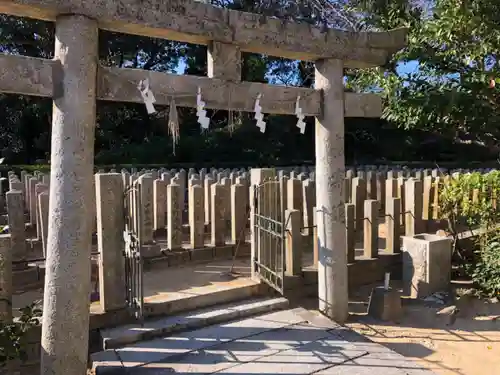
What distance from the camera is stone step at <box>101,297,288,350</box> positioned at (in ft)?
12.1

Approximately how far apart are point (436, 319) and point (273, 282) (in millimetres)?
1779

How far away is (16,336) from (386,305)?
346 centimetres

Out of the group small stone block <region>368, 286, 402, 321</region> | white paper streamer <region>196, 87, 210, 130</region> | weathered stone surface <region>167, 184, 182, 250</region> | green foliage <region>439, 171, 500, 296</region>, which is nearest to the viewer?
white paper streamer <region>196, 87, 210, 130</region>

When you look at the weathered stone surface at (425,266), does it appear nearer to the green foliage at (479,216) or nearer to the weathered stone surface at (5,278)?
the green foliage at (479,216)

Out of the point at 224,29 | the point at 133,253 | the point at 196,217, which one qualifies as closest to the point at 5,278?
the point at 133,253

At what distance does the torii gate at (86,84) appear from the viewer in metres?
2.94

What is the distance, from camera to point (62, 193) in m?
2.98

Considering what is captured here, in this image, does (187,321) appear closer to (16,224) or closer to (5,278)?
(5,278)

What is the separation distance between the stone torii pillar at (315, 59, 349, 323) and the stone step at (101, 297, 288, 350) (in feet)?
1.74

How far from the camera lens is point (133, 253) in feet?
12.2

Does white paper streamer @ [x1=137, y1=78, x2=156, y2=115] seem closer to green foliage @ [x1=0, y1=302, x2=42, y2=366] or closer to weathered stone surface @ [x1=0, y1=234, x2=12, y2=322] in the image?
weathered stone surface @ [x1=0, y1=234, x2=12, y2=322]

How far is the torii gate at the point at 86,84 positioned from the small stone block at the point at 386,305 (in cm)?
218

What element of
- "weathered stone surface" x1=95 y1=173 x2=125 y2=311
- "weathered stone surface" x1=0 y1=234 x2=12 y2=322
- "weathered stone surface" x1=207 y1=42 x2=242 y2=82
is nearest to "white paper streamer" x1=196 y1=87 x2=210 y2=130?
"weathered stone surface" x1=207 y1=42 x2=242 y2=82

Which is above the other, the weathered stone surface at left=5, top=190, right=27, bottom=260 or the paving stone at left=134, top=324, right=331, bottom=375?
the weathered stone surface at left=5, top=190, right=27, bottom=260
